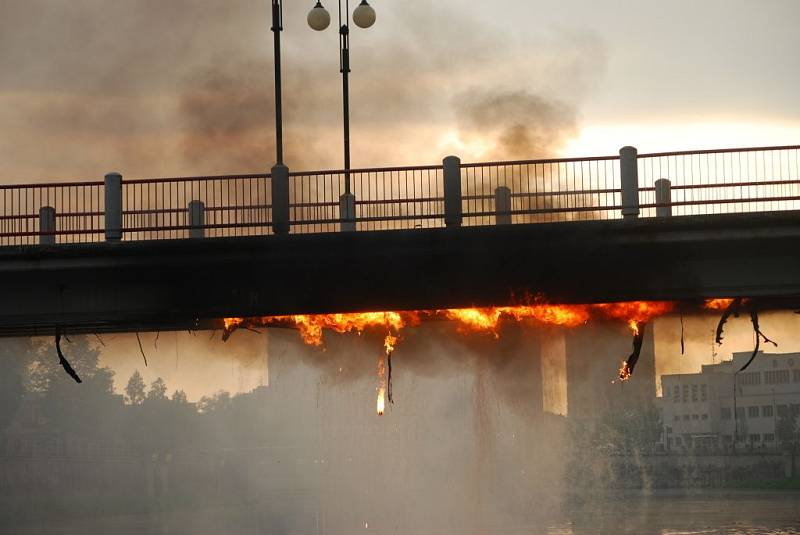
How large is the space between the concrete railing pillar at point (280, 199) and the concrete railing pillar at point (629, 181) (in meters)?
8.41

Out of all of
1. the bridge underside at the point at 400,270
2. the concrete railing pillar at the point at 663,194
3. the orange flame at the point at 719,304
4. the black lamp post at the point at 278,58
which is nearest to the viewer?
the bridge underside at the point at 400,270

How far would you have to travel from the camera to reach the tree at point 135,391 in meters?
188

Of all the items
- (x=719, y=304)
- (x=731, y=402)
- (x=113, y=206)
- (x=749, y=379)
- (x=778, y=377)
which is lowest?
(x=731, y=402)

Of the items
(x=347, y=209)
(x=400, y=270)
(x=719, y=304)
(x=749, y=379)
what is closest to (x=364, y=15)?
(x=347, y=209)

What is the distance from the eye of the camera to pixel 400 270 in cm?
3188

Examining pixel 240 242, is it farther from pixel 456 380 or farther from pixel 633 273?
pixel 456 380

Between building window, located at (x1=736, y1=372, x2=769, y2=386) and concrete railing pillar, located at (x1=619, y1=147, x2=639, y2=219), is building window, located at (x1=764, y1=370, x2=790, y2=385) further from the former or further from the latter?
concrete railing pillar, located at (x1=619, y1=147, x2=639, y2=219)

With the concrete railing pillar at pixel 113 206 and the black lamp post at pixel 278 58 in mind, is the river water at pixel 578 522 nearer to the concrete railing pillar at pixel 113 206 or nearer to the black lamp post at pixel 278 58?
the black lamp post at pixel 278 58

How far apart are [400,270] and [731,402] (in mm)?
149333

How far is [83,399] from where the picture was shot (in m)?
172

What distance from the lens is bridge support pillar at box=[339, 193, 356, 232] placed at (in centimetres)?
3291

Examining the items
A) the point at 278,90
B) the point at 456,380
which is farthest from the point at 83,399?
the point at 278,90

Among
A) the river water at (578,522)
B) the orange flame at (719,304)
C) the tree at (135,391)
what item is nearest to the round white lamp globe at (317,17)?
the orange flame at (719,304)

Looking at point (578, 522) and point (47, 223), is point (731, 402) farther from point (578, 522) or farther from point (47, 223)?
point (47, 223)
